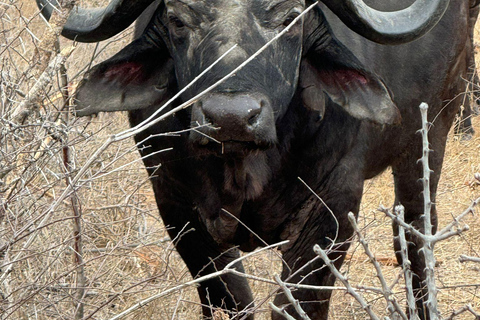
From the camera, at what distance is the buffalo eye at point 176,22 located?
3.66 metres

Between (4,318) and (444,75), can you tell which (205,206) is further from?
(444,75)

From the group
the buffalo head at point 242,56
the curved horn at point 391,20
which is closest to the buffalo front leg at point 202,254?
the buffalo head at point 242,56

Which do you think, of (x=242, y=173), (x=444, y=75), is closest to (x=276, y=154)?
(x=242, y=173)

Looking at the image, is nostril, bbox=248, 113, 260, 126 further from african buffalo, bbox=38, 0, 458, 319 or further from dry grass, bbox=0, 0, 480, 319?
dry grass, bbox=0, 0, 480, 319

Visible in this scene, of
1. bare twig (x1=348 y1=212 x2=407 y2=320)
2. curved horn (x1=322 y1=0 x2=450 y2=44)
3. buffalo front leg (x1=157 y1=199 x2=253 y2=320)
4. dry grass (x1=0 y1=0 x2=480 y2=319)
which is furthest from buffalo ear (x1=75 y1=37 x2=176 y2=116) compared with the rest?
bare twig (x1=348 y1=212 x2=407 y2=320)

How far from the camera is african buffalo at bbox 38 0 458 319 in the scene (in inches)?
140

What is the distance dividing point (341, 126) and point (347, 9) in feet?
1.89

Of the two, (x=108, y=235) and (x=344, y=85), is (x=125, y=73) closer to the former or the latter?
(x=344, y=85)

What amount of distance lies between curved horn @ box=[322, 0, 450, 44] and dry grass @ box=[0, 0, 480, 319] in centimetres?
92

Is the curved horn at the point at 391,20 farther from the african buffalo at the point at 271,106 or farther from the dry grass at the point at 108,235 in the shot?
the dry grass at the point at 108,235

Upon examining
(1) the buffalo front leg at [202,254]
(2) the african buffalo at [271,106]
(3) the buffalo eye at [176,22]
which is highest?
(3) the buffalo eye at [176,22]

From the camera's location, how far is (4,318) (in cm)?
284

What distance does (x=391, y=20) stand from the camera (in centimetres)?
386

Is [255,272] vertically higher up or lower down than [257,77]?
lower down
